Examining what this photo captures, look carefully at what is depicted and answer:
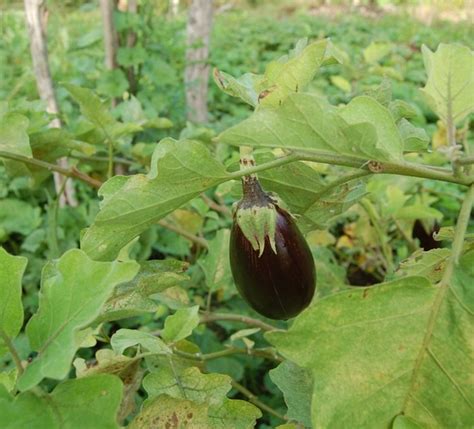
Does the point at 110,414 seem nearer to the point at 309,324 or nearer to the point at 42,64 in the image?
the point at 309,324

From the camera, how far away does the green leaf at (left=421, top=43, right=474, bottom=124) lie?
456mm

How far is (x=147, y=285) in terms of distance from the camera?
19.7 inches

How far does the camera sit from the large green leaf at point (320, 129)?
0.36 m

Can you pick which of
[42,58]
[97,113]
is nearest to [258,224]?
[97,113]

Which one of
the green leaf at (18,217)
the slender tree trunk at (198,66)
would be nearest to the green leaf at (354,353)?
the green leaf at (18,217)

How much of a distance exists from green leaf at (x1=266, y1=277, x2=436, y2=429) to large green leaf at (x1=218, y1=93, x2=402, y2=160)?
0.08m

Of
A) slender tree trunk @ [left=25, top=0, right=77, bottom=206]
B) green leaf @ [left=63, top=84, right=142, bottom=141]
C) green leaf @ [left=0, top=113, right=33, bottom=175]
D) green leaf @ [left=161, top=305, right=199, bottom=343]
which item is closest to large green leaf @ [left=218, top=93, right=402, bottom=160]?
green leaf @ [left=161, top=305, right=199, bottom=343]

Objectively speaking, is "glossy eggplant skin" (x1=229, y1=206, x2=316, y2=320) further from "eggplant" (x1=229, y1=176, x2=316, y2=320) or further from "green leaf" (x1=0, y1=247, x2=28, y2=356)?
"green leaf" (x1=0, y1=247, x2=28, y2=356)

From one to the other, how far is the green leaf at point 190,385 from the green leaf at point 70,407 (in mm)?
155

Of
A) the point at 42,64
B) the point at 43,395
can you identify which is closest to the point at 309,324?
the point at 43,395

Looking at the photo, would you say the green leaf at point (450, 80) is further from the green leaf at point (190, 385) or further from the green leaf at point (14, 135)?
the green leaf at point (14, 135)

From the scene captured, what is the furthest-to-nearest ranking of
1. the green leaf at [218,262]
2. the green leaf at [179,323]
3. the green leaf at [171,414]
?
the green leaf at [218,262]
the green leaf at [179,323]
the green leaf at [171,414]

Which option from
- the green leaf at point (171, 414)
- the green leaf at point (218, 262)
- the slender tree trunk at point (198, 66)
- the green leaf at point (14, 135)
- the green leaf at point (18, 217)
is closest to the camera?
the green leaf at point (171, 414)

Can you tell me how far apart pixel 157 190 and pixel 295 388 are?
0.21 m
